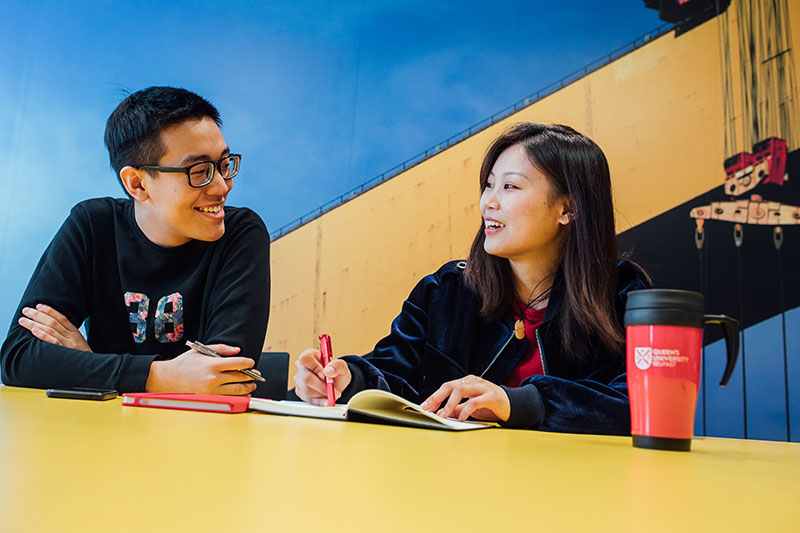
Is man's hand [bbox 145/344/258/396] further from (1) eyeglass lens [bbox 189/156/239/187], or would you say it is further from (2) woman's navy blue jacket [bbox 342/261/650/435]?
(1) eyeglass lens [bbox 189/156/239/187]

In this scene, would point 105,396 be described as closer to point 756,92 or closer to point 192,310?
point 192,310

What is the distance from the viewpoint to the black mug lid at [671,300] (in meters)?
0.71

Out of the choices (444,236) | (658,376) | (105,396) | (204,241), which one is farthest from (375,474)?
(444,236)

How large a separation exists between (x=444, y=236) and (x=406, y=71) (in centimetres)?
84

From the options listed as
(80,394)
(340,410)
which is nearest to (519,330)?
(340,410)

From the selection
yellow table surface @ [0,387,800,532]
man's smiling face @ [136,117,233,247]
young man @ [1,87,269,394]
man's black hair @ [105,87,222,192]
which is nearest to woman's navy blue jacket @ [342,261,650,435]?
young man @ [1,87,269,394]

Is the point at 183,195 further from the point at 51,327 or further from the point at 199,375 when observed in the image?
the point at 199,375

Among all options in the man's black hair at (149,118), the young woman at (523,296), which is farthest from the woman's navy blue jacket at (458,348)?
the man's black hair at (149,118)

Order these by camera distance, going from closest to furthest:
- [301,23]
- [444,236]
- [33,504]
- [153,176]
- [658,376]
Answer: [33,504], [658,376], [153,176], [444,236], [301,23]

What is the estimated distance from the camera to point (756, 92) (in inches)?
105

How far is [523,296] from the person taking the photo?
1632mm

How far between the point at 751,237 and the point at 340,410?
2.22m

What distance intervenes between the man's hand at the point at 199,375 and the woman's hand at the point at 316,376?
154 millimetres

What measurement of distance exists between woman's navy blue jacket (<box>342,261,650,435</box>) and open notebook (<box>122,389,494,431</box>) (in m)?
0.28
